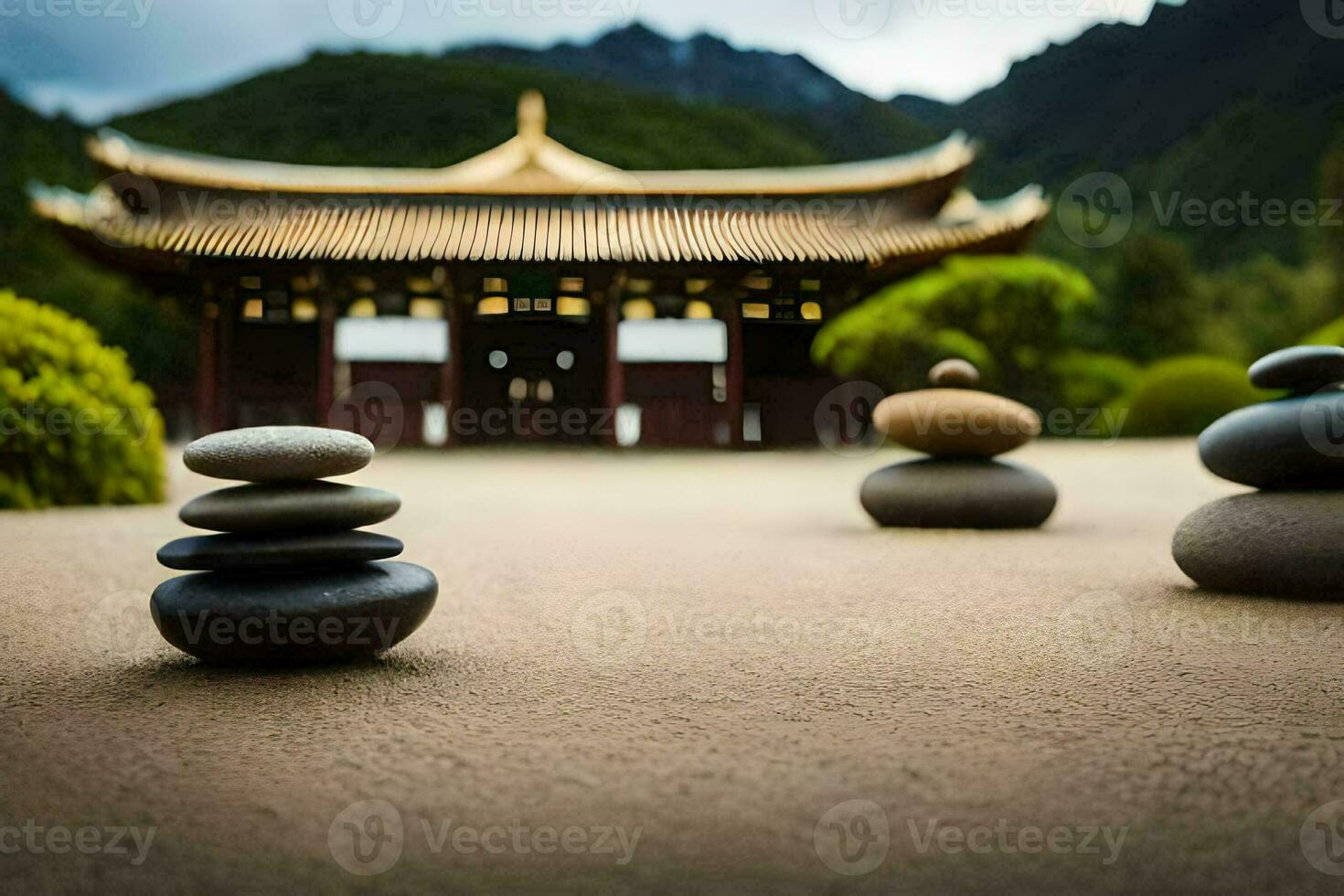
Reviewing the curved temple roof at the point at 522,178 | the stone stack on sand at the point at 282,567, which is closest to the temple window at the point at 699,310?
the curved temple roof at the point at 522,178

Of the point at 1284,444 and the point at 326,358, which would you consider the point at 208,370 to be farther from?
the point at 1284,444

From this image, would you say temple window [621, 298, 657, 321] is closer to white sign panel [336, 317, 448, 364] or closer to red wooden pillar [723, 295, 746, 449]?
red wooden pillar [723, 295, 746, 449]

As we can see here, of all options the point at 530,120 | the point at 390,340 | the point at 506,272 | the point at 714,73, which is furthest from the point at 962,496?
the point at 714,73

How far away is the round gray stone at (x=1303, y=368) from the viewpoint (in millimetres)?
4344

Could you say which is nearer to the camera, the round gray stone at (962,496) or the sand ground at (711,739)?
the sand ground at (711,739)

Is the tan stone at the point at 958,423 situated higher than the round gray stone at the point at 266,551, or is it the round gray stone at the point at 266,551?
→ the tan stone at the point at 958,423

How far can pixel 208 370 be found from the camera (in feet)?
48.3

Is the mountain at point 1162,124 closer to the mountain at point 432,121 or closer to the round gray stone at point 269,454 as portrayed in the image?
the mountain at point 432,121

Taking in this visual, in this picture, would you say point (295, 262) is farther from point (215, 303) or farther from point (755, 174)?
point (755, 174)

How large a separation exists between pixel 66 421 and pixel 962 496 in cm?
745

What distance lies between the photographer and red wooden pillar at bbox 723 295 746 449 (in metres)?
14.5

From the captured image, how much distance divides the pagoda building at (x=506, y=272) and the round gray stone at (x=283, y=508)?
10.9 m

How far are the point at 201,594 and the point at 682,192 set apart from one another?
1361cm

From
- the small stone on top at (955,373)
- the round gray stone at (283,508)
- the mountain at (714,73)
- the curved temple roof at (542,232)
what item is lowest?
the round gray stone at (283,508)
